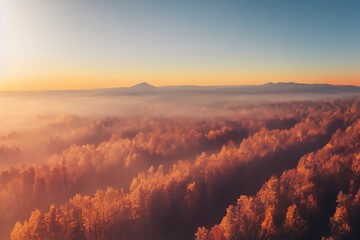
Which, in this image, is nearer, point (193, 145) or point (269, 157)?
point (269, 157)

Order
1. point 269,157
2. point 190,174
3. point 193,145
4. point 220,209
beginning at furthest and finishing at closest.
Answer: point 193,145
point 269,157
point 190,174
point 220,209

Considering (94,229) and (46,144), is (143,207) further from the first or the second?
(46,144)

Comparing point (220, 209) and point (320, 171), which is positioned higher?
point (320, 171)

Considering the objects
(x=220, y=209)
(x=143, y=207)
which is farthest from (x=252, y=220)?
(x=143, y=207)

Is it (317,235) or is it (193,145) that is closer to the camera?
(317,235)

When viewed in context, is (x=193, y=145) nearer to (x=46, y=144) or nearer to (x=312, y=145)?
(x=312, y=145)

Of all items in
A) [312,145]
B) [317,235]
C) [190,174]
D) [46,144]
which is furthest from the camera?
[46,144]

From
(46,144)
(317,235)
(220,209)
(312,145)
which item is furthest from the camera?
(46,144)

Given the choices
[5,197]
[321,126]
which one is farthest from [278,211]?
[321,126]

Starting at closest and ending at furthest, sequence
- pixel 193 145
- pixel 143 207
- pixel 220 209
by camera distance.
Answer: pixel 143 207
pixel 220 209
pixel 193 145
